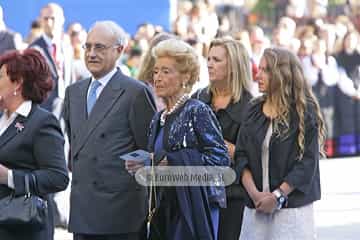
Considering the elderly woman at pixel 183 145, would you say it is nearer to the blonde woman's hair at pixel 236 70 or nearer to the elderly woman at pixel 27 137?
the elderly woman at pixel 27 137

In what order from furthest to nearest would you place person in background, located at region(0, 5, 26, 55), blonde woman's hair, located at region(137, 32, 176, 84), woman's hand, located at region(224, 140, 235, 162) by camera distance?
person in background, located at region(0, 5, 26, 55), blonde woman's hair, located at region(137, 32, 176, 84), woman's hand, located at region(224, 140, 235, 162)

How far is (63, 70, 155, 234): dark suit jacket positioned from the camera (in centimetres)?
659

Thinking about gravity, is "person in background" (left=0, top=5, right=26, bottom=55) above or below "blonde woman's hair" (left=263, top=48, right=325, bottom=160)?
above

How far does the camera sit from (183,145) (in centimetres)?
Answer: 615

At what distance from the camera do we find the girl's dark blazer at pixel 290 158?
700 cm

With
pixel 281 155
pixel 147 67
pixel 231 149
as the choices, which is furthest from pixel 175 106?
pixel 147 67

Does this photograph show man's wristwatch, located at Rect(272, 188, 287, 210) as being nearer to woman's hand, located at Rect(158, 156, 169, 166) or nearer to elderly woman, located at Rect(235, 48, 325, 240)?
elderly woman, located at Rect(235, 48, 325, 240)

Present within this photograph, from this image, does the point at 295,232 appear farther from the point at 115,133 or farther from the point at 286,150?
the point at 115,133

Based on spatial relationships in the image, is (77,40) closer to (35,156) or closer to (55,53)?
(55,53)

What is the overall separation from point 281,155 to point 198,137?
40.0 inches

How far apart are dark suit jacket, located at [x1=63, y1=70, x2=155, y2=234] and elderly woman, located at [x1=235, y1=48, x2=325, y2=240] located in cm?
79

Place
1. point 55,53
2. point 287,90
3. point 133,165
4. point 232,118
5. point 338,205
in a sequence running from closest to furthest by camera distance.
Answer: point 133,165
point 287,90
point 232,118
point 55,53
point 338,205

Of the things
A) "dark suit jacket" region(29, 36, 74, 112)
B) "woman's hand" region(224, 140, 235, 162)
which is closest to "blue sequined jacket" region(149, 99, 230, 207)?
"woman's hand" region(224, 140, 235, 162)

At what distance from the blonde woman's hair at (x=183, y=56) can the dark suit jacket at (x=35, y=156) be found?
0.78m
